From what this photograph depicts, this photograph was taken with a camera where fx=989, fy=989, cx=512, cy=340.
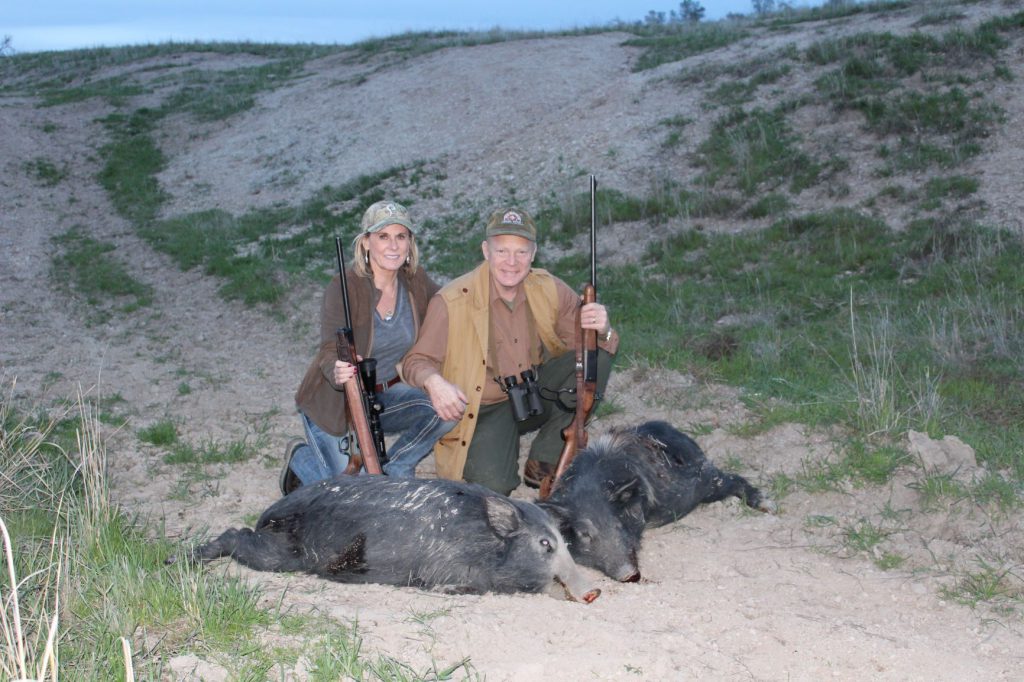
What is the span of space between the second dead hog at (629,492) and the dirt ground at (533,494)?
0.13 m

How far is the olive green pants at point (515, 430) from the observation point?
616cm

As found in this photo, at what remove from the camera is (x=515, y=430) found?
634cm

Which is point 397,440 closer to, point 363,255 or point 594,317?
point 363,255

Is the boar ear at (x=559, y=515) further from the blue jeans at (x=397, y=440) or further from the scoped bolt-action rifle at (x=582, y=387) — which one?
the blue jeans at (x=397, y=440)

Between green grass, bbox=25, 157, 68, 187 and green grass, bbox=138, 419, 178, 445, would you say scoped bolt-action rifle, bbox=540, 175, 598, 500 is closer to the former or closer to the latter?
green grass, bbox=138, 419, 178, 445

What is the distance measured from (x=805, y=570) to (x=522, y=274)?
2.31 m

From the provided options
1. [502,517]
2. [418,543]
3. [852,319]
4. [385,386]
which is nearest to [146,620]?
[418,543]

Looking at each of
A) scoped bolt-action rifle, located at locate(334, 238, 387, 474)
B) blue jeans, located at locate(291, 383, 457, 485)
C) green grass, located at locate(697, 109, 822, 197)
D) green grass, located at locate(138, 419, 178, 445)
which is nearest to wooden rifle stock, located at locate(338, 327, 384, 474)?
scoped bolt-action rifle, located at locate(334, 238, 387, 474)

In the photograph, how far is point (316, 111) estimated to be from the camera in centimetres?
2197

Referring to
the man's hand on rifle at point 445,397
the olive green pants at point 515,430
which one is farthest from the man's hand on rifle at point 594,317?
the man's hand on rifle at point 445,397

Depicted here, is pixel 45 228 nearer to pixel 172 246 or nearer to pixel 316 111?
pixel 172 246

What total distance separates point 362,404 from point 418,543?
3.87 feet

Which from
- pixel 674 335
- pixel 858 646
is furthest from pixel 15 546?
pixel 674 335

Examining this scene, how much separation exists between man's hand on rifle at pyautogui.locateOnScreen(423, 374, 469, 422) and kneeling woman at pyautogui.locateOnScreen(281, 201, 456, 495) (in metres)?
0.31
